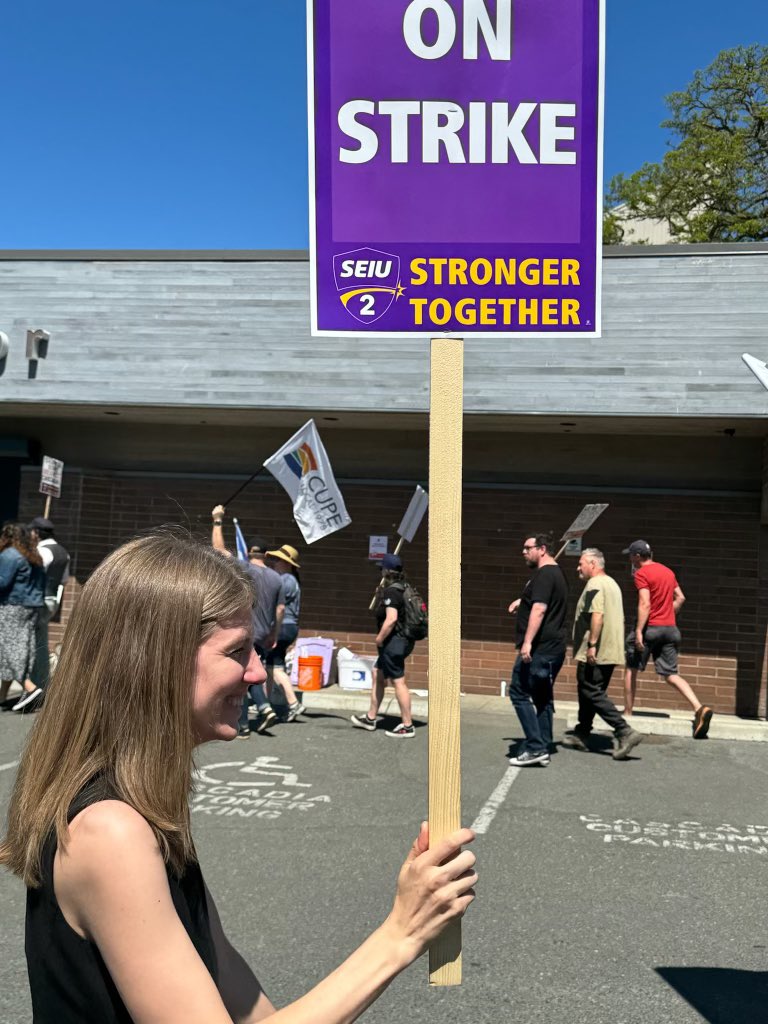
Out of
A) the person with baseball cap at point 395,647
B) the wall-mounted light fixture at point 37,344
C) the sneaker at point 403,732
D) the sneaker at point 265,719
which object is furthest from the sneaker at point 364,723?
the wall-mounted light fixture at point 37,344

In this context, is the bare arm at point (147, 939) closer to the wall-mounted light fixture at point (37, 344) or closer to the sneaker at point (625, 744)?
the sneaker at point (625, 744)

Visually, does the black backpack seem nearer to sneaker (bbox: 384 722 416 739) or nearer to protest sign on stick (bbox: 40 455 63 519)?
sneaker (bbox: 384 722 416 739)

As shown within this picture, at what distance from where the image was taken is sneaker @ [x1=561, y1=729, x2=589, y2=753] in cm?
1008

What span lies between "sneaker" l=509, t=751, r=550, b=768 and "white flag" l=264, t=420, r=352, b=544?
4243 millimetres

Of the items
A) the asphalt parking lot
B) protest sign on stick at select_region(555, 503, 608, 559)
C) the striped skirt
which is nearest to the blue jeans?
the asphalt parking lot

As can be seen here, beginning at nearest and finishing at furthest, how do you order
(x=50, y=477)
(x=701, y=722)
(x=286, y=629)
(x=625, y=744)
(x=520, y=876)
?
(x=520, y=876) < (x=625, y=744) < (x=701, y=722) < (x=286, y=629) < (x=50, y=477)

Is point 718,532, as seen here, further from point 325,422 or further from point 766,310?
point 325,422

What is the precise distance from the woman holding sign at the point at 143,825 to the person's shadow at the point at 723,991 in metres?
3.02

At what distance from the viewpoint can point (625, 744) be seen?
376 inches

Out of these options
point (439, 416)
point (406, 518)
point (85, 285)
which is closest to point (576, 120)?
point (439, 416)

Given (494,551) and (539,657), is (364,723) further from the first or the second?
(494,551)

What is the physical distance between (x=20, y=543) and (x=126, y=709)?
9774 mm

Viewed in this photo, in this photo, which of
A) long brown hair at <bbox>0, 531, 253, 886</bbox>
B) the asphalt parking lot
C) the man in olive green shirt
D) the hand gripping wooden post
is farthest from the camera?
the man in olive green shirt

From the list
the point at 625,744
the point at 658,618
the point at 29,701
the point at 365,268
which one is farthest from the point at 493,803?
the point at 365,268
